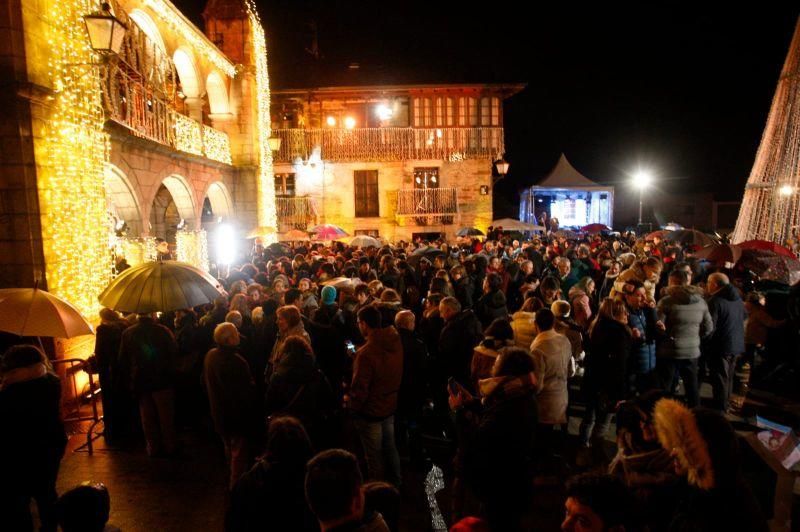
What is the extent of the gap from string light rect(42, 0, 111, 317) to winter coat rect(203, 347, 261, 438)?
4472mm

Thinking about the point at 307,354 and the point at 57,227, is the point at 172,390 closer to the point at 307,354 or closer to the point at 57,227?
the point at 307,354

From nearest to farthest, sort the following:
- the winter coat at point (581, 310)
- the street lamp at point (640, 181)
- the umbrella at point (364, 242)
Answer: the winter coat at point (581, 310) < the umbrella at point (364, 242) < the street lamp at point (640, 181)

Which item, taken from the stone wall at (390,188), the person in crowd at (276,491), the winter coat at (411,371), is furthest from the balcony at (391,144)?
the person in crowd at (276,491)

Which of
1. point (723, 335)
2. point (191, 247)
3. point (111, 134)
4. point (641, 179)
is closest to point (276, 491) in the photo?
point (723, 335)

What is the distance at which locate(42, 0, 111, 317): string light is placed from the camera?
301 inches

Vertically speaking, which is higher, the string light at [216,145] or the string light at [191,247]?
the string light at [216,145]

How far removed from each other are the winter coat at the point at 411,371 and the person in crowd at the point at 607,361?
193 cm

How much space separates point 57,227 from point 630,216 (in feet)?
139

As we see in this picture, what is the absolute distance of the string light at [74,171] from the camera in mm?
7637

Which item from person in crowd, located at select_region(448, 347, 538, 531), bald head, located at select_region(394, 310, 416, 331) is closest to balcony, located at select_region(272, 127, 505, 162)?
bald head, located at select_region(394, 310, 416, 331)

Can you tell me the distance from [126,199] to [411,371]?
31.7ft

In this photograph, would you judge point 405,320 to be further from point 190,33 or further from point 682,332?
point 190,33

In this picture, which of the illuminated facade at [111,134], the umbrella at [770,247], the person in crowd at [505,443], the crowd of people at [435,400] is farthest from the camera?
the umbrella at [770,247]

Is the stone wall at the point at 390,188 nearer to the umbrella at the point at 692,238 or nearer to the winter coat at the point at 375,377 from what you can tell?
the umbrella at the point at 692,238
